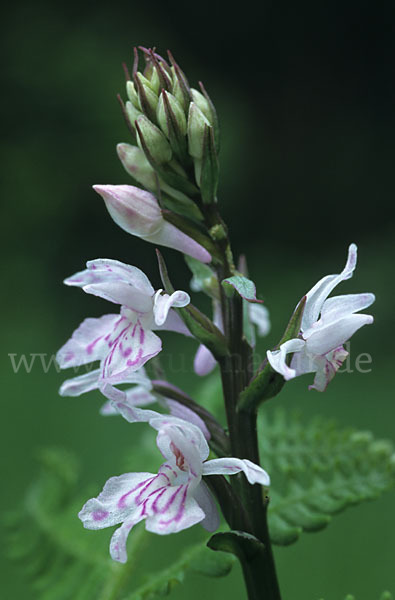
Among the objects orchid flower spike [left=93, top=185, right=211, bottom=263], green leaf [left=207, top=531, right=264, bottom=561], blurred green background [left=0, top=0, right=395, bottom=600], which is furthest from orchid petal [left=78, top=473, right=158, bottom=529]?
blurred green background [left=0, top=0, right=395, bottom=600]

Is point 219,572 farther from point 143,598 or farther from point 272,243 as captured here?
point 272,243

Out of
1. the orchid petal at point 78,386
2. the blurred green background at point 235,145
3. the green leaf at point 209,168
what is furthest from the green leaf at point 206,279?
the blurred green background at point 235,145

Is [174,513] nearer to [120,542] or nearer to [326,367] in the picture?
[120,542]

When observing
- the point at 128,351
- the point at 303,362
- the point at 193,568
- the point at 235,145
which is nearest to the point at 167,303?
the point at 128,351

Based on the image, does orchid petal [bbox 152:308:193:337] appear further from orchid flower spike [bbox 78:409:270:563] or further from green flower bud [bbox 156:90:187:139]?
green flower bud [bbox 156:90:187:139]

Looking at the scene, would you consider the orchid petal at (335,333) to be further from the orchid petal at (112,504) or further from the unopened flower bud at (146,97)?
the unopened flower bud at (146,97)
